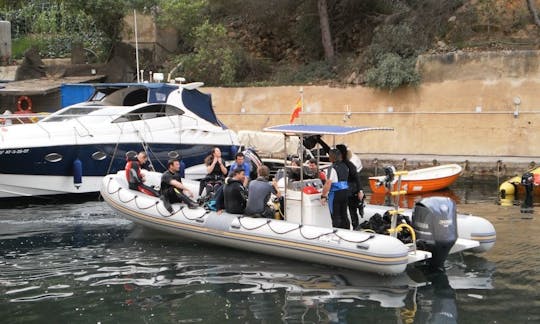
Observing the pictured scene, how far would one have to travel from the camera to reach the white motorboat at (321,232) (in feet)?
31.0

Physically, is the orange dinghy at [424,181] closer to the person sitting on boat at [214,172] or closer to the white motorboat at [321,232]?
the person sitting on boat at [214,172]

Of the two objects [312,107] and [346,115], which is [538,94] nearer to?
[346,115]

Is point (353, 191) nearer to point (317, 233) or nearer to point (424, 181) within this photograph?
point (317, 233)

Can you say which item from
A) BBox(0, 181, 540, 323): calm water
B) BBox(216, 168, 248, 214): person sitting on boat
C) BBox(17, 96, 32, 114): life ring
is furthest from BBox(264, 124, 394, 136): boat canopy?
BBox(17, 96, 32, 114): life ring

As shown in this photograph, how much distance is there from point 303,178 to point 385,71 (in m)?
12.3

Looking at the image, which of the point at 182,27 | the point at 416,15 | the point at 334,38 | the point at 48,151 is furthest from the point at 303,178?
the point at 182,27

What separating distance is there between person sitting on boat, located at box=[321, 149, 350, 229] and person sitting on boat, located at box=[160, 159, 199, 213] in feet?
8.77

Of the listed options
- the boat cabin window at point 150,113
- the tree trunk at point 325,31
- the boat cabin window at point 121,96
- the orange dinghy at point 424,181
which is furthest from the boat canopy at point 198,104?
the tree trunk at point 325,31

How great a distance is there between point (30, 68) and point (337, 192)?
22218 mm

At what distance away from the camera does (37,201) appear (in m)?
16.5

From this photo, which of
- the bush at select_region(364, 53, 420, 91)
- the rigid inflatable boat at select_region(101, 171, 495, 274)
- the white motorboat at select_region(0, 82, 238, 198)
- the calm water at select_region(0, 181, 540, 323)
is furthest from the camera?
the bush at select_region(364, 53, 420, 91)

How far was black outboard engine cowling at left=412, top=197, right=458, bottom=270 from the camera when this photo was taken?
31.3ft

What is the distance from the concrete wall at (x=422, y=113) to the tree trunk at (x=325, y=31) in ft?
8.67

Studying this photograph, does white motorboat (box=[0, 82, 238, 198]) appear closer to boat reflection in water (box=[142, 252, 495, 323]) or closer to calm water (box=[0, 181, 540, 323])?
calm water (box=[0, 181, 540, 323])
